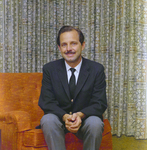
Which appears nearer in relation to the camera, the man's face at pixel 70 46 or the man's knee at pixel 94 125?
the man's knee at pixel 94 125

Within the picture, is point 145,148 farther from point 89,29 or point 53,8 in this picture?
point 53,8

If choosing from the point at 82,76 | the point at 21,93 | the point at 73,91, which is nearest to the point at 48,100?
the point at 73,91

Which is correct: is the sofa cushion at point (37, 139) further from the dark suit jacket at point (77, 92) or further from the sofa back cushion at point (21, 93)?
the sofa back cushion at point (21, 93)

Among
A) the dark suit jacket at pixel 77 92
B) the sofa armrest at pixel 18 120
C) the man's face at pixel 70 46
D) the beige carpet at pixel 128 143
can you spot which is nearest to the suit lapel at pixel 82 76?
the dark suit jacket at pixel 77 92

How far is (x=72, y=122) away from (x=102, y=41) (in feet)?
5.28

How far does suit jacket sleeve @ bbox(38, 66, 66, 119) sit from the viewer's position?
5.11 feet

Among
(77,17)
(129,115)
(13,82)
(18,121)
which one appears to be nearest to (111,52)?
(77,17)

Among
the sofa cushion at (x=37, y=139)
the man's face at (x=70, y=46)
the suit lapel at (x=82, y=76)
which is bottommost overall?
the sofa cushion at (x=37, y=139)

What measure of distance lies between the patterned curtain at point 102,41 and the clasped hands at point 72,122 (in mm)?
1401

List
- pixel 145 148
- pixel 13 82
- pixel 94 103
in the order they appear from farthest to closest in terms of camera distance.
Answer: pixel 145 148, pixel 13 82, pixel 94 103

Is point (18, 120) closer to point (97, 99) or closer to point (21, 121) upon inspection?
point (21, 121)

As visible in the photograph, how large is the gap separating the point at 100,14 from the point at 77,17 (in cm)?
32

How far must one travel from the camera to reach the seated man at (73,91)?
1.51 meters

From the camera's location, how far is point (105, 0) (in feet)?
8.99
